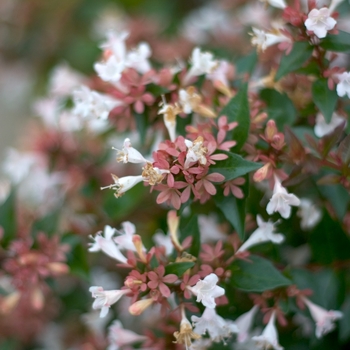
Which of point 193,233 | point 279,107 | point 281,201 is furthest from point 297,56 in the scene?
point 193,233

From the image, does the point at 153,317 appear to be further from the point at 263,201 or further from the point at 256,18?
the point at 256,18

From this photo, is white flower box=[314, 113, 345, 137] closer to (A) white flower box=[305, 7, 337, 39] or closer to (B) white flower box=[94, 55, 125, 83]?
(A) white flower box=[305, 7, 337, 39]

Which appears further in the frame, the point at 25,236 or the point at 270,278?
the point at 25,236

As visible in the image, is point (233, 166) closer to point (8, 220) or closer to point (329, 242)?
point (329, 242)

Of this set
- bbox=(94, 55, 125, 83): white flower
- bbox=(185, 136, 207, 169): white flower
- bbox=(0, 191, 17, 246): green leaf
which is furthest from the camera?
bbox=(0, 191, 17, 246): green leaf

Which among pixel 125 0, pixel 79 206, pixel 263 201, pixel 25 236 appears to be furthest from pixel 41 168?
pixel 125 0

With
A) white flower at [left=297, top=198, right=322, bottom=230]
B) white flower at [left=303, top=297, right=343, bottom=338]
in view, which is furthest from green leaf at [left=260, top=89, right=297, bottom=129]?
white flower at [left=303, top=297, right=343, bottom=338]

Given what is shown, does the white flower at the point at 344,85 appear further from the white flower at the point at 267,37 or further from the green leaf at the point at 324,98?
the white flower at the point at 267,37
